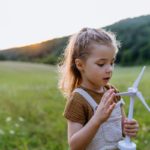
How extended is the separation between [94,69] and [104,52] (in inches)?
4.1

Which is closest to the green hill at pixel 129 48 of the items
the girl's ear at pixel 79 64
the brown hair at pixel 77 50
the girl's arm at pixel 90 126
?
the brown hair at pixel 77 50

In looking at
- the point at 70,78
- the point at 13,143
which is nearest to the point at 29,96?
the point at 13,143

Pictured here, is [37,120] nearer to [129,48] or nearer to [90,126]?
[129,48]

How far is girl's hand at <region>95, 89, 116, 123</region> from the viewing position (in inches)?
115

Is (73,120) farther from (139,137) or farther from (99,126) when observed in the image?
(139,137)

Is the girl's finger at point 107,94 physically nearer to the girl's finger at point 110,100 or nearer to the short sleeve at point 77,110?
the girl's finger at point 110,100

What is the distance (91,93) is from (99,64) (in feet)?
0.61

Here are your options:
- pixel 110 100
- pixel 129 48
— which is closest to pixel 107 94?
pixel 110 100

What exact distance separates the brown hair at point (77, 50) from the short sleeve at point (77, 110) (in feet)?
0.55

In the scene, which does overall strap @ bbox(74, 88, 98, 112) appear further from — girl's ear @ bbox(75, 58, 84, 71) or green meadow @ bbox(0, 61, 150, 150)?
green meadow @ bbox(0, 61, 150, 150)

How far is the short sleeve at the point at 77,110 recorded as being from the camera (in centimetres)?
317

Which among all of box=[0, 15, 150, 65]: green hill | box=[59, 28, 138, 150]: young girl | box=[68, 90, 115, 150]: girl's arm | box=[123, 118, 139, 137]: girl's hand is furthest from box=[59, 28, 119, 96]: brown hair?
box=[0, 15, 150, 65]: green hill

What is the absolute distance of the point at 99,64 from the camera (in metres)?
3.15

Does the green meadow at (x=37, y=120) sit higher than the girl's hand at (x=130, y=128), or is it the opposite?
the girl's hand at (x=130, y=128)
